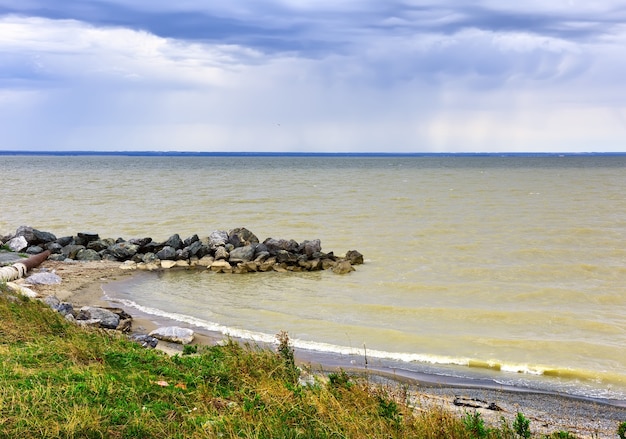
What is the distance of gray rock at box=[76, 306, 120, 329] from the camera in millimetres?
11383

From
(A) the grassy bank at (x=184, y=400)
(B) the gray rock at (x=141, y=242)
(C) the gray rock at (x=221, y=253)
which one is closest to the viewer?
(A) the grassy bank at (x=184, y=400)

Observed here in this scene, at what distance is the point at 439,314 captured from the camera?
13867mm

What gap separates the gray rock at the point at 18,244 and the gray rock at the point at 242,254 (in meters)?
7.06

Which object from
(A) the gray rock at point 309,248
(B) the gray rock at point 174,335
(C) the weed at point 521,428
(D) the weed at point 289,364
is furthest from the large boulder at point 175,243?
(C) the weed at point 521,428

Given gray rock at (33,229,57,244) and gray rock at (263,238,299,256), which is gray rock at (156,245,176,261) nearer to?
gray rock at (263,238,299,256)

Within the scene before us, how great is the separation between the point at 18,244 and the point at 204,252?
20.5ft

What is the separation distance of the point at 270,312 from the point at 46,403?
27.9 ft

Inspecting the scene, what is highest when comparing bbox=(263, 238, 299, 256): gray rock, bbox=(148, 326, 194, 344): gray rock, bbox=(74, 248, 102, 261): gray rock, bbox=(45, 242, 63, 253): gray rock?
bbox=(263, 238, 299, 256): gray rock

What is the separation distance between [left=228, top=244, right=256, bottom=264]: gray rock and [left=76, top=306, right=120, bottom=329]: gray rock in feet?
25.3

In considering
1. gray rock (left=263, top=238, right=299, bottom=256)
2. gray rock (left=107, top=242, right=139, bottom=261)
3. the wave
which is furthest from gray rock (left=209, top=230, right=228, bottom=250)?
the wave

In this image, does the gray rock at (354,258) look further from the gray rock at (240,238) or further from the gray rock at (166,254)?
the gray rock at (166,254)

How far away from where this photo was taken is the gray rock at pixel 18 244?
20594 millimetres

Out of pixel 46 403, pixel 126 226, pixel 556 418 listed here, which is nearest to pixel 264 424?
pixel 46 403

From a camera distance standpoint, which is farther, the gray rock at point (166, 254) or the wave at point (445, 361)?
the gray rock at point (166, 254)
